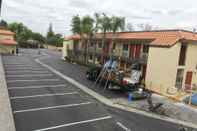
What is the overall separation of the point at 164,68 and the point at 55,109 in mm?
11981

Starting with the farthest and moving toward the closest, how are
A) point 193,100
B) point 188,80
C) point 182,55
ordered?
point 188,80 → point 182,55 → point 193,100

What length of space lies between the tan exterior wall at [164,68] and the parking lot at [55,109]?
7.61 metres

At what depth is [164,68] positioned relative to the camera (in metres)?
21.2

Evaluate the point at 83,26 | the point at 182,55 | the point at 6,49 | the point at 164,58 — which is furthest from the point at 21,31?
the point at 164,58

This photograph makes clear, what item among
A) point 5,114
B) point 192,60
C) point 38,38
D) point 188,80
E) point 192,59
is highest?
point 38,38

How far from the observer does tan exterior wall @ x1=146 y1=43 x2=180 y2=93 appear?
20987 millimetres

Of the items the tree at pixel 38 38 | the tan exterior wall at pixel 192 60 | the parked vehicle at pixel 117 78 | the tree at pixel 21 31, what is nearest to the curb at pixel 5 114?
the parked vehicle at pixel 117 78

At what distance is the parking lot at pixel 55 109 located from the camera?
11508 mm

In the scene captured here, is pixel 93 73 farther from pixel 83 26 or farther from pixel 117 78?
pixel 83 26

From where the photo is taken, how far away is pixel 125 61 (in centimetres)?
2789

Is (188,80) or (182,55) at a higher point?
(182,55)

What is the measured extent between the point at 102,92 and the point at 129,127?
838cm

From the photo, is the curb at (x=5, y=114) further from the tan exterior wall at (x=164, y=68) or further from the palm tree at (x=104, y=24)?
the palm tree at (x=104, y=24)

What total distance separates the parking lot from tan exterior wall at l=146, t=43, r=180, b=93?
761cm
